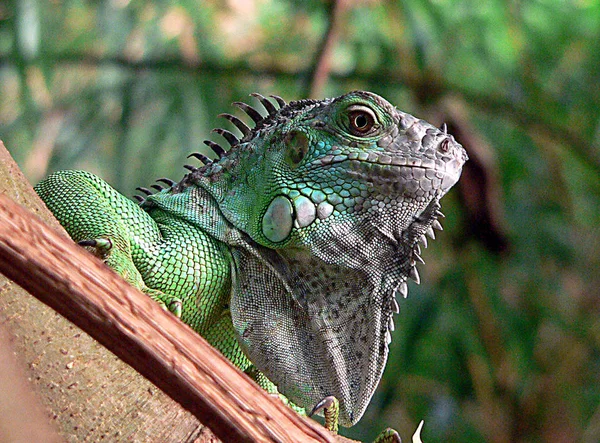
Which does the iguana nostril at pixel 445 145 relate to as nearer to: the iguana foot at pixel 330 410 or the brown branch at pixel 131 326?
the iguana foot at pixel 330 410

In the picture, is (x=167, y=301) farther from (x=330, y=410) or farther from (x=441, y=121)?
(x=441, y=121)

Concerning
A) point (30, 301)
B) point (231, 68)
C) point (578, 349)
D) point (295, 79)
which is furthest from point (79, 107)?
point (30, 301)

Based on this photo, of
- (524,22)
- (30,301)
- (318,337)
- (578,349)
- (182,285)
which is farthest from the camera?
(524,22)

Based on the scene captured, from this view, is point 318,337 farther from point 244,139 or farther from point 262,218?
point 244,139

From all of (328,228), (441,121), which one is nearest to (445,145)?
(328,228)

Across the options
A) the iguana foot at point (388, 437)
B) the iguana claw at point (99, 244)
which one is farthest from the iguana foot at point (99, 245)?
the iguana foot at point (388, 437)

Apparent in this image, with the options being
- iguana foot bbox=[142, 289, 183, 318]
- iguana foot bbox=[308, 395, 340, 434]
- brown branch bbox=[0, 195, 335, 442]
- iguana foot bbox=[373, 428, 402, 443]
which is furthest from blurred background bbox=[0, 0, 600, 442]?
brown branch bbox=[0, 195, 335, 442]

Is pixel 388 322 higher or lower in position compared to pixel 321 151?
lower
